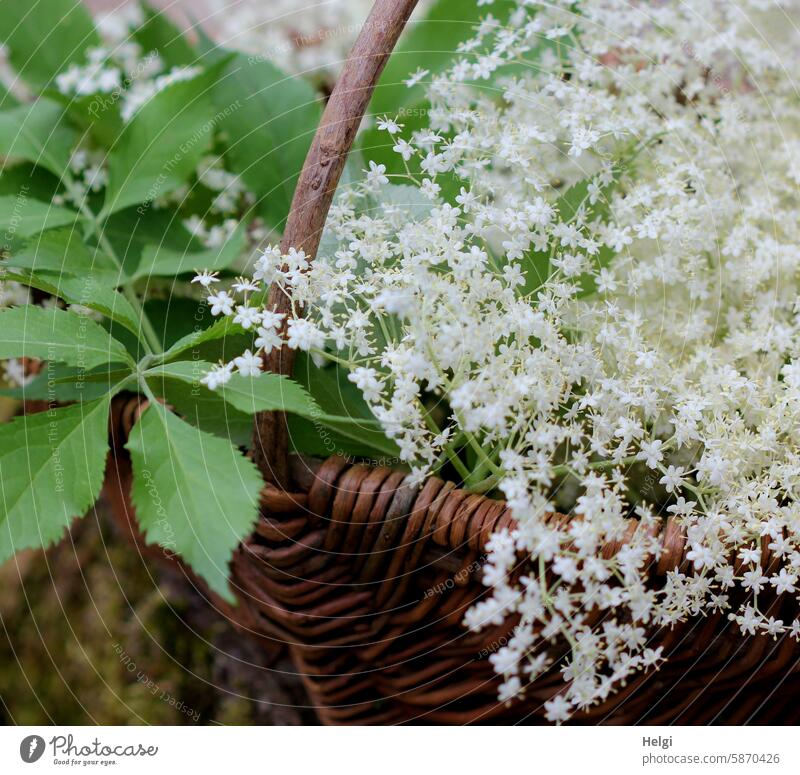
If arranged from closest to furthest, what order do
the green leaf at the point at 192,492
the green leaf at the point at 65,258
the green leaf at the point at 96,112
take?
the green leaf at the point at 192,492 < the green leaf at the point at 65,258 < the green leaf at the point at 96,112

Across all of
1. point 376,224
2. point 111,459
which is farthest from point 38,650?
point 376,224

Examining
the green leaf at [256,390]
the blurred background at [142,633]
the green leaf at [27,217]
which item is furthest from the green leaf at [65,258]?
the blurred background at [142,633]

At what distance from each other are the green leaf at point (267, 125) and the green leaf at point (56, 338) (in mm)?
155

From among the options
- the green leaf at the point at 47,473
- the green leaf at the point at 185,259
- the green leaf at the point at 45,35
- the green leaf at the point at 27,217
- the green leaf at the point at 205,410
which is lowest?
the green leaf at the point at 47,473

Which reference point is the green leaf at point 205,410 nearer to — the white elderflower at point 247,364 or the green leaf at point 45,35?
the white elderflower at point 247,364

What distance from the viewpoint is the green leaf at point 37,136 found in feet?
1.49

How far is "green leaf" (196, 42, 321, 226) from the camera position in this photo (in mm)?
449

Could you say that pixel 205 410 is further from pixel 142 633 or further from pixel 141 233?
pixel 142 633

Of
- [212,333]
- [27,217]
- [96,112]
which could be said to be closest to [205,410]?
[212,333]

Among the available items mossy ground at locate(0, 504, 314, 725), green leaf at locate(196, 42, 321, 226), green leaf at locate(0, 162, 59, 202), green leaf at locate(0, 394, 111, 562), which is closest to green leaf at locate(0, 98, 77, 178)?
green leaf at locate(0, 162, 59, 202)

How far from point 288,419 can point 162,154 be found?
204 mm

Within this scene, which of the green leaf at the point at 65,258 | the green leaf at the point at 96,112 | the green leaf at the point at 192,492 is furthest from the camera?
the green leaf at the point at 96,112

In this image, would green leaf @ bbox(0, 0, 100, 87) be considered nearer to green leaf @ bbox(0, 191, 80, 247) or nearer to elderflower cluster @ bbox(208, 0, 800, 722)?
green leaf @ bbox(0, 191, 80, 247)

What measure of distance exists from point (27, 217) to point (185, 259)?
0.31ft
